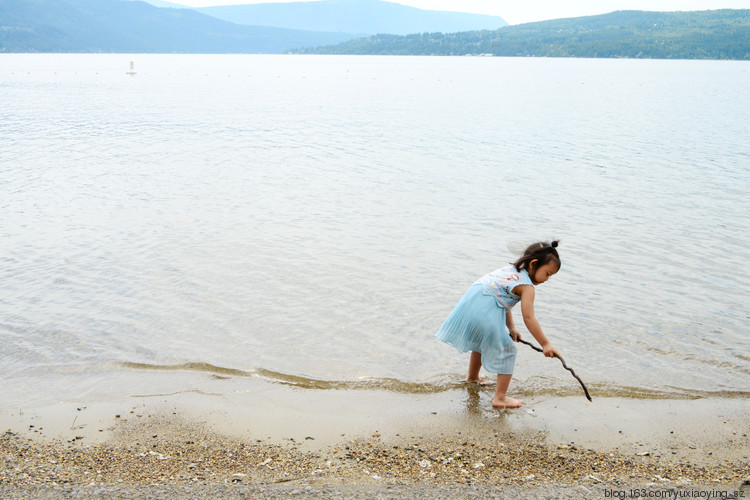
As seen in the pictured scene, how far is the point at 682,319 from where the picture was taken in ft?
30.6

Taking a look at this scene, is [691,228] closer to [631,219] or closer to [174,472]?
[631,219]

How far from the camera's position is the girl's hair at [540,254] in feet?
19.9

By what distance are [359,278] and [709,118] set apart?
35.6 metres

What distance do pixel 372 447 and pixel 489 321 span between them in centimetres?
171

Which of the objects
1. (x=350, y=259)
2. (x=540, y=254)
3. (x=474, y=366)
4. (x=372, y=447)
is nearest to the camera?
(x=372, y=447)

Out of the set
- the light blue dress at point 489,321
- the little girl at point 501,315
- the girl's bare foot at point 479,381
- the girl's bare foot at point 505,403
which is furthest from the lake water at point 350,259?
the girl's bare foot at point 505,403

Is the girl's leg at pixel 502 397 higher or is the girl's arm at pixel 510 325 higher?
the girl's arm at pixel 510 325

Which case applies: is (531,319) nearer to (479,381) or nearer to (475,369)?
(475,369)

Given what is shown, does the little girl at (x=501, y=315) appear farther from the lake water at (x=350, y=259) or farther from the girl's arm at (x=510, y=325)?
the lake water at (x=350, y=259)

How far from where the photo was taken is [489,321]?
649 centimetres

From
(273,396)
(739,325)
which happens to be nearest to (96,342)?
(273,396)

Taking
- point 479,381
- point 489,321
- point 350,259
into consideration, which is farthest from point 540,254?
point 350,259

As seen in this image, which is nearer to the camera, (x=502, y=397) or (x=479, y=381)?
(x=502, y=397)

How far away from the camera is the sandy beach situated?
4977 millimetres
